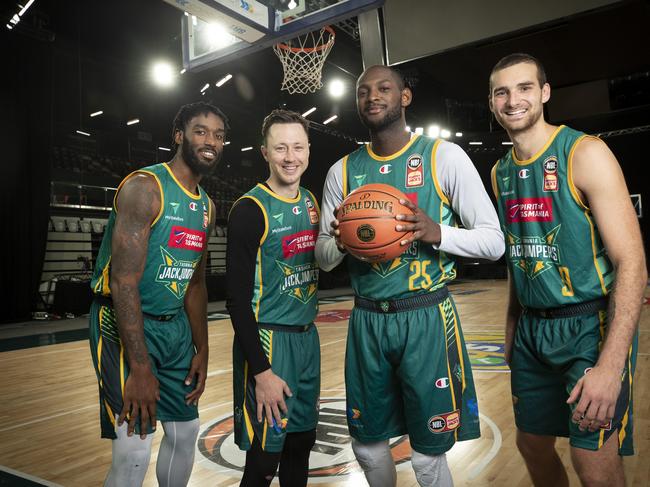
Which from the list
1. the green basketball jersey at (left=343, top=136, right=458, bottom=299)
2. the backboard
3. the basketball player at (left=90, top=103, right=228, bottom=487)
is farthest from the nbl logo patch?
the backboard

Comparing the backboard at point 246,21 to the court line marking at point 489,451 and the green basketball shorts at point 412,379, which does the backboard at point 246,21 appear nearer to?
the green basketball shorts at point 412,379

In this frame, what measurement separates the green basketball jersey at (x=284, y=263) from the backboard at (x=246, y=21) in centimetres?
219

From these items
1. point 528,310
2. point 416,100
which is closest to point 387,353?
point 528,310

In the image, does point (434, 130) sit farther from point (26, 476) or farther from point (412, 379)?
point (412, 379)

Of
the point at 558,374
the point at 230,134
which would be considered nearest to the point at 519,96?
the point at 558,374

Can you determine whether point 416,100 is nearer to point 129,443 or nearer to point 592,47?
point 592,47

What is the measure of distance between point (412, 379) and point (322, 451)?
1.65 meters

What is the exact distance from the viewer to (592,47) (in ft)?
15.8

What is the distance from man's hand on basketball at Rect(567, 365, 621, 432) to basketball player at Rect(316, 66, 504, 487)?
1.19ft

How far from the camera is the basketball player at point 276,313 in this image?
6.11ft

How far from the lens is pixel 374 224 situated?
1668 mm

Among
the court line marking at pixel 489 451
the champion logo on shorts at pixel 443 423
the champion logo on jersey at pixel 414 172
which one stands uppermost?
the champion logo on jersey at pixel 414 172

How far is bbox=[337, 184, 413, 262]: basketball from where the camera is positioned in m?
1.67

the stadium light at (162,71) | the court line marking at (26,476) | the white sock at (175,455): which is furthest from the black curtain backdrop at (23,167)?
the white sock at (175,455)
